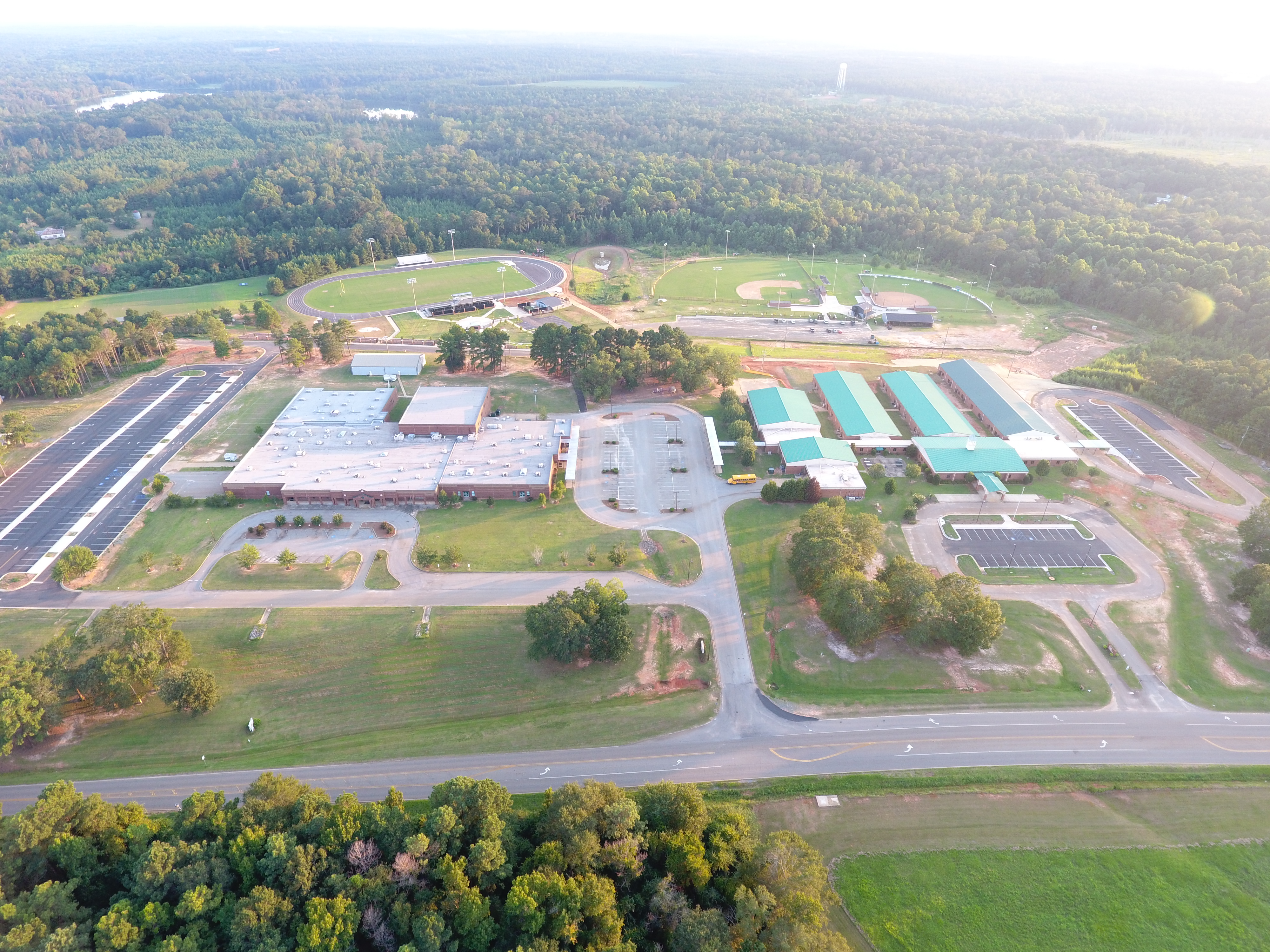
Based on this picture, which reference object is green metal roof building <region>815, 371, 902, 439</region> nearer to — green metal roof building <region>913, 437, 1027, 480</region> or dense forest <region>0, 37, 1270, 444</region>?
green metal roof building <region>913, 437, 1027, 480</region>

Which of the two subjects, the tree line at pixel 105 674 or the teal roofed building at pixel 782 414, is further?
the teal roofed building at pixel 782 414

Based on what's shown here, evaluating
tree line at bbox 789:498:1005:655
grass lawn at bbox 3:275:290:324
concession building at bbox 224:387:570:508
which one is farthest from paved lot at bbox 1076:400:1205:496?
grass lawn at bbox 3:275:290:324

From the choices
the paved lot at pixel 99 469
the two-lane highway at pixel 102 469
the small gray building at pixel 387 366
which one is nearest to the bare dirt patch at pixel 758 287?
the small gray building at pixel 387 366

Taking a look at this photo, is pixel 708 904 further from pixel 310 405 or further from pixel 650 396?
pixel 310 405

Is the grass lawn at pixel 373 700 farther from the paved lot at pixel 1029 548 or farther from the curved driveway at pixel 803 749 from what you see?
the paved lot at pixel 1029 548

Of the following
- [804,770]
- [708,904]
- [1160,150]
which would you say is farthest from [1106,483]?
[1160,150]

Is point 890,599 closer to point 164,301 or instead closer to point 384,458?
point 384,458
